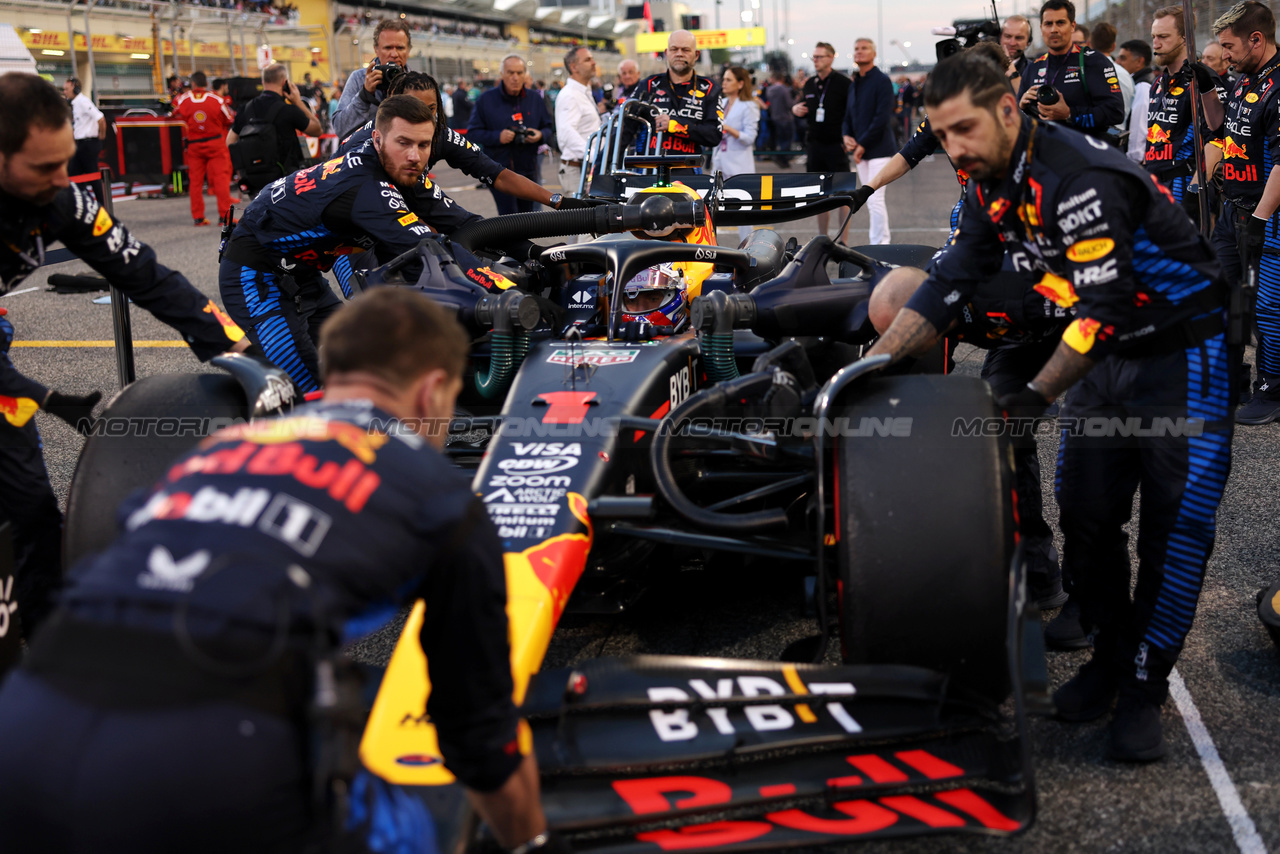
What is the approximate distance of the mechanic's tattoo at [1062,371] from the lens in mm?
2723

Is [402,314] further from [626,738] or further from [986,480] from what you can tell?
[986,480]

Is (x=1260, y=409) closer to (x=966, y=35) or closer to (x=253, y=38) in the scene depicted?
(x=966, y=35)

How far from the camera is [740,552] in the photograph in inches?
120

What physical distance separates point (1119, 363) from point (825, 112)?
8701 mm

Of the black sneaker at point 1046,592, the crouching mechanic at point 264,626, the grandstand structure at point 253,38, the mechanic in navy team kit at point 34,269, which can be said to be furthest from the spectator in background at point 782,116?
the crouching mechanic at point 264,626

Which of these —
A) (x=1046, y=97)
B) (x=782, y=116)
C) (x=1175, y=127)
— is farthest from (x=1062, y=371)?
(x=782, y=116)

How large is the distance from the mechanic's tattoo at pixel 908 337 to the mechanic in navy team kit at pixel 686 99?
596cm

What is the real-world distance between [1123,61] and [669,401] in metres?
9.13

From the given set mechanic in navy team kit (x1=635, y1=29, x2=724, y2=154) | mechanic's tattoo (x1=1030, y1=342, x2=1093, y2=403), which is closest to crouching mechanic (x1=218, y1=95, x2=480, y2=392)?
mechanic's tattoo (x1=1030, y1=342, x2=1093, y2=403)

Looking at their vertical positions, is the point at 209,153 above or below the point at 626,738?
above

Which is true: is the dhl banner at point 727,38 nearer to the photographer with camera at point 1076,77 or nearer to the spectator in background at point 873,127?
the spectator in background at point 873,127

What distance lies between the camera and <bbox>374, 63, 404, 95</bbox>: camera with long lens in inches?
265

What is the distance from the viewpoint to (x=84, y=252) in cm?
321

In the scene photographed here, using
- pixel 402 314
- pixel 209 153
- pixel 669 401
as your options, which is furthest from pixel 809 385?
pixel 209 153
